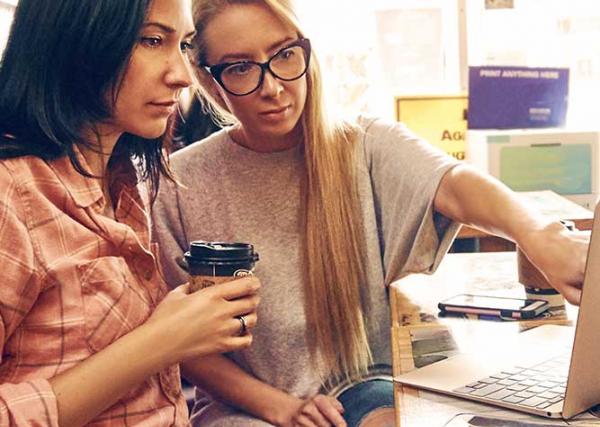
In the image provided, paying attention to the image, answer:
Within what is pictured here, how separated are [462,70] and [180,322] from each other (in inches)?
102

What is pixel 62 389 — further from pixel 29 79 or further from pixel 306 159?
pixel 306 159

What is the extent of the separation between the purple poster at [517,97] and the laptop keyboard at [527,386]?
199cm

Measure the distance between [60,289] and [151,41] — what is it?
37cm

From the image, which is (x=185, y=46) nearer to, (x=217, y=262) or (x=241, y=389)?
(x=217, y=262)

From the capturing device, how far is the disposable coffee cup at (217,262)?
1.09 metres

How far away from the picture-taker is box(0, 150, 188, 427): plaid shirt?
984 mm

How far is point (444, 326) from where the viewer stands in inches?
51.3

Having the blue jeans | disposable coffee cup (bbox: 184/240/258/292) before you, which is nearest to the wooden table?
the blue jeans

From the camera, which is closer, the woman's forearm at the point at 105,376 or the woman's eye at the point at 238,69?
the woman's forearm at the point at 105,376

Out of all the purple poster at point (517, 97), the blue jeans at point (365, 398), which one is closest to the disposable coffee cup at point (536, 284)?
the blue jeans at point (365, 398)

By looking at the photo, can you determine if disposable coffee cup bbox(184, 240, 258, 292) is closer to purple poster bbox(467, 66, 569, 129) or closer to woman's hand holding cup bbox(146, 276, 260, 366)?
woman's hand holding cup bbox(146, 276, 260, 366)

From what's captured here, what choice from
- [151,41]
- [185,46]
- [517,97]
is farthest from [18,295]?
[517,97]

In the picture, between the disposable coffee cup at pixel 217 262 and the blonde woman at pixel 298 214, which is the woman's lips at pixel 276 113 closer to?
the blonde woman at pixel 298 214

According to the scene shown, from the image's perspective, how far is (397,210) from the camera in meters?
1.54
